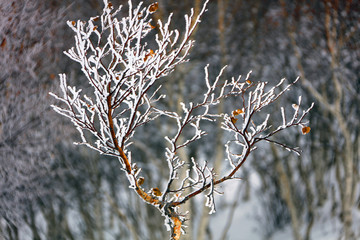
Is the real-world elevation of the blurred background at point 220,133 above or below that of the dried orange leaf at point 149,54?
above

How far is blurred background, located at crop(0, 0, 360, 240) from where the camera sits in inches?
282

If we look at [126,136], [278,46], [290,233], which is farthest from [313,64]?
[126,136]

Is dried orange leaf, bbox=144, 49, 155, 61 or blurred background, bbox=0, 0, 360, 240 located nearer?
dried orange leaf, bbox=144, 49, 155, 61

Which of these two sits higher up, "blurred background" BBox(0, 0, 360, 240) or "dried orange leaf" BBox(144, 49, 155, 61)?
"blurred background" BBox(0, 0, 360, 240)

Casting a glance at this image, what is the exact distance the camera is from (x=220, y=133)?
9844mm

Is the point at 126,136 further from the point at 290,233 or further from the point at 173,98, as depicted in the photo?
the point at 290,233

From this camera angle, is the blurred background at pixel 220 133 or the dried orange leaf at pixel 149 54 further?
the blurred background at pixel 220 133

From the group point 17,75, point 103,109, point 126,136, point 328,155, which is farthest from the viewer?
point 328,155

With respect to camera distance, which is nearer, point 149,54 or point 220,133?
point 149,54

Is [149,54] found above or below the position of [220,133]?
below

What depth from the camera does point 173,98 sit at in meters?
10.1

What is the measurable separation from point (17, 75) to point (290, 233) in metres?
9.11

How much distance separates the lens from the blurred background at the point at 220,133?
7.16 meters

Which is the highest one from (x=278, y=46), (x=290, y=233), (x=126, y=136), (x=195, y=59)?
(x=278, y=46)
